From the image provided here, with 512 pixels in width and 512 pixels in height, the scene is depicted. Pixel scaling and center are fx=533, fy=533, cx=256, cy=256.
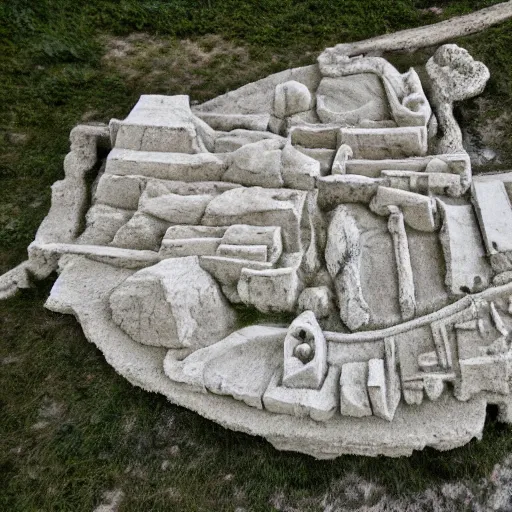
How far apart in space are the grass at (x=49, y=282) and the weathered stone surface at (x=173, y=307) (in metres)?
0.54

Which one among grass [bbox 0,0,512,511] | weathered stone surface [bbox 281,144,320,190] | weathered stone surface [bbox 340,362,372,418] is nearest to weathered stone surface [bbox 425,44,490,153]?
grass [bbox 0,0,512,511]

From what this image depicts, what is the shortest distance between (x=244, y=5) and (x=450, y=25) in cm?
311

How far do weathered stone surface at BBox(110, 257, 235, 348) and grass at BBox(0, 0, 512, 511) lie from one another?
0.54m

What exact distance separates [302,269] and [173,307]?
1.15 m

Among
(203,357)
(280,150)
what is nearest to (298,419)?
(203,357)

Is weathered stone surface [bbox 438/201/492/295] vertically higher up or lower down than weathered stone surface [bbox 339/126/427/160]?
lower down

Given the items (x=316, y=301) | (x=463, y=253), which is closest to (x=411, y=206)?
(x=463, y=253)

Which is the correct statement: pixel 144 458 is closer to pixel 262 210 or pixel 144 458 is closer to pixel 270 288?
A: pixel 270 288

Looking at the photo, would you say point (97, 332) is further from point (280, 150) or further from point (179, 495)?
point (280, 150)

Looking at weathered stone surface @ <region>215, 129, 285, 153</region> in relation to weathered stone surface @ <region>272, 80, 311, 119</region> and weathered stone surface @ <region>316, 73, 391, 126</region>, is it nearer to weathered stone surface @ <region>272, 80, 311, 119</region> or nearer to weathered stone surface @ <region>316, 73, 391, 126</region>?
weathered stone surface @ <region>272, 80, 311, 119</region>

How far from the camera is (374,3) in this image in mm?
8031

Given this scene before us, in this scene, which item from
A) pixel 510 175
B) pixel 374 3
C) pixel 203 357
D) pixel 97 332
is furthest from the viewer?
pixel 374 3

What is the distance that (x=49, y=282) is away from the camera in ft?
17.0

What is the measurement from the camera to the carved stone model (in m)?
3.89
